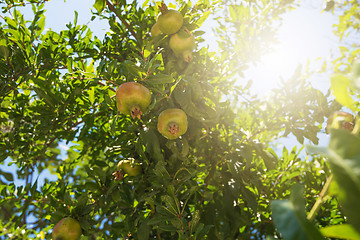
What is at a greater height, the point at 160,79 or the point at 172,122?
the point at 160,79

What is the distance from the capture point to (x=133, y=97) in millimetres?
1300

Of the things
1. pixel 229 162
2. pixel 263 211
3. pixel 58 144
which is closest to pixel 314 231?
pixel 229 162

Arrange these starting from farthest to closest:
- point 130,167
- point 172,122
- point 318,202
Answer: point 130,167 < point 172,122 < point 318,202

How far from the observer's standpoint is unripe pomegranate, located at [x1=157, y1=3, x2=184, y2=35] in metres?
1.60

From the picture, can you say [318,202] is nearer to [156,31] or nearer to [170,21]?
[170,21]

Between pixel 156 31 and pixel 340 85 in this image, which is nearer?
pixel 340 85

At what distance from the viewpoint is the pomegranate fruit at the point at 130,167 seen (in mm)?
1721

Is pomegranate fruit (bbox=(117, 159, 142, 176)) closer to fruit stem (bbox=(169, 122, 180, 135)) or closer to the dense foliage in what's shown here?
the dense foliage

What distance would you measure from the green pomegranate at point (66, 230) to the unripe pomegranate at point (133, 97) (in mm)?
Answer: 725

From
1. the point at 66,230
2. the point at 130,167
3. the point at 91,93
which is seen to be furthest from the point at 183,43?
the point at 66,230

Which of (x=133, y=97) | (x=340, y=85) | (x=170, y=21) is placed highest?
(x=170, y=21)

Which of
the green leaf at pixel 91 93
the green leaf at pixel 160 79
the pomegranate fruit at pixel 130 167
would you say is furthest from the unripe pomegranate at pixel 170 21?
the pomegranate fruit at pixel 130 167

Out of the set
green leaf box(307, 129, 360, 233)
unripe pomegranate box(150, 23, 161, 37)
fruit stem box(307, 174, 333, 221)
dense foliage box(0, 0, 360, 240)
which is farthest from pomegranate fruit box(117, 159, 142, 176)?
green leaf box(307, 129, 360, 233)

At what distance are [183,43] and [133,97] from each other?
564mm
